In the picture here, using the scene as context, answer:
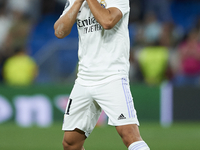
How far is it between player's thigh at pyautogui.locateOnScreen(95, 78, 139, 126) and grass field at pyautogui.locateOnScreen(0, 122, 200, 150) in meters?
2.90

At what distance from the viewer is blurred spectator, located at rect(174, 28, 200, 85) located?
1006 cm

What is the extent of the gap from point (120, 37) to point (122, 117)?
29.7 inches

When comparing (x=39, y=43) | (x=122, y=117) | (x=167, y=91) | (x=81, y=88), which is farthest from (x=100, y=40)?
(x=39, y=43)

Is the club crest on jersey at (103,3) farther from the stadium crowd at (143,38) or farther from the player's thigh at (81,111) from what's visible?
the stadium crowd at (143,38)

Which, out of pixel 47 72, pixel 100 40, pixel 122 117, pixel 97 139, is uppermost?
pixel 100 40

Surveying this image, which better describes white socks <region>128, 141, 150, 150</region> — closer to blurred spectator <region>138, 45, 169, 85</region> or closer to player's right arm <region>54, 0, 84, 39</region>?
player's right arm <region>54, 0, 84, 39</region>

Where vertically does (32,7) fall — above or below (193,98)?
above

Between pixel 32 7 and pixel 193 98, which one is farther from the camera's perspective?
pixel 32 7

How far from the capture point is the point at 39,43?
11.9 meters

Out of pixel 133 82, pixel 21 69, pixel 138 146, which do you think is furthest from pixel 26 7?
pixel 138 146

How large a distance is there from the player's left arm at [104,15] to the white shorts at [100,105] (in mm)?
547

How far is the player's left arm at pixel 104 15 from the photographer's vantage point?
3.74 m

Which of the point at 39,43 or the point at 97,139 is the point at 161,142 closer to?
the point at 97,139

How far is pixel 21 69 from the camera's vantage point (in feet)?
34.1
